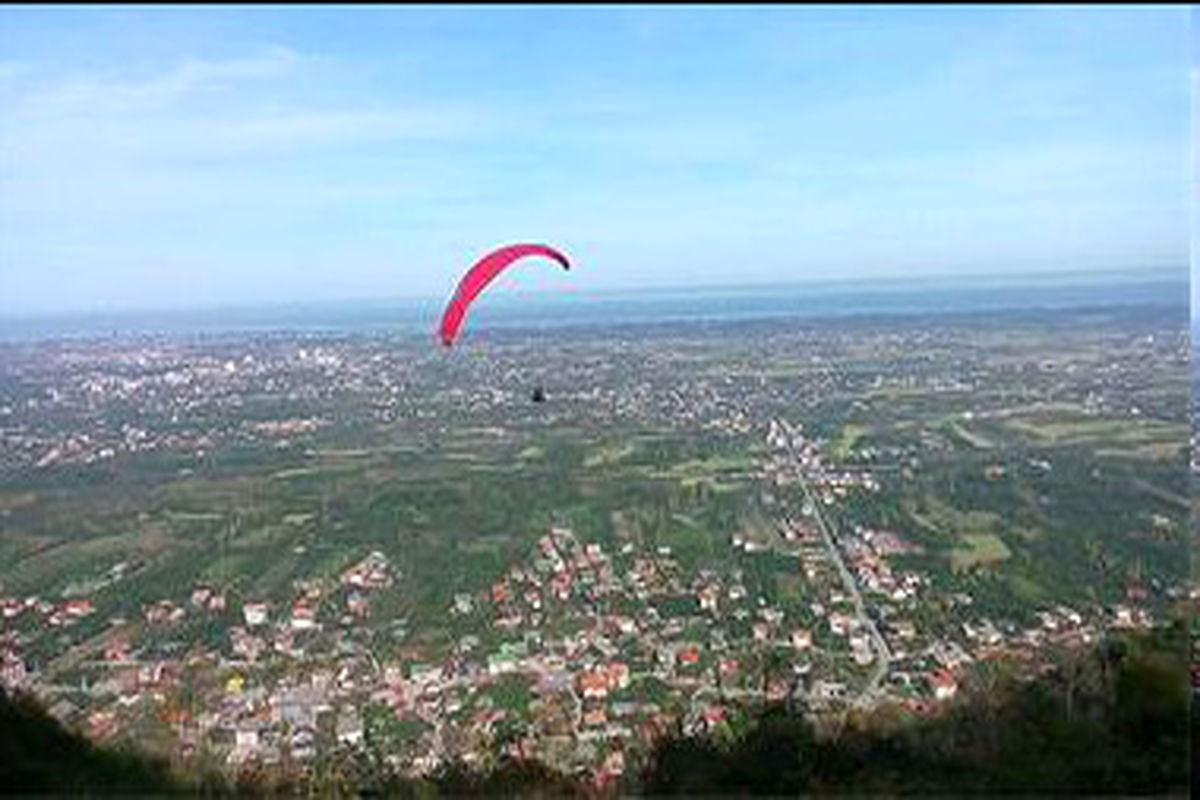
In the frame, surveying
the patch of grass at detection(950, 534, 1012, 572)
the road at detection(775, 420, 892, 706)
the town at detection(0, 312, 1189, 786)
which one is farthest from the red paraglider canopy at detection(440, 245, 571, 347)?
the patch of grass at detection(950, 534, 1012, 572)

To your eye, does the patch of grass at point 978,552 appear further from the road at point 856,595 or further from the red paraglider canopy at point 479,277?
the red paraglider canopy at point 479,277

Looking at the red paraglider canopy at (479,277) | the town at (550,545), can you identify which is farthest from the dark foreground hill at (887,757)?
the red paraglider canopy at (479,277)

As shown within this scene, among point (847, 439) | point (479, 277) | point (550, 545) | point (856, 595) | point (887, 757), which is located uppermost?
point (479, 277)

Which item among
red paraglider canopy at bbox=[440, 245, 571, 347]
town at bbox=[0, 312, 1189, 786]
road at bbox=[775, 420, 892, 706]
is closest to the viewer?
red paraglider canopy at bbox=[440, 245, 571, 347]

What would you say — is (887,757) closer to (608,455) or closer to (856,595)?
(856,595)

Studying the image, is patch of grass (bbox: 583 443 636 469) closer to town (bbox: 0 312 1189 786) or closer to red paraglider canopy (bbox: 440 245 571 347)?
town (bbox: 0 312 1189 786)

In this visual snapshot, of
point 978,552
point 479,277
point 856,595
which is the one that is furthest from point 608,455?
point 479,277
